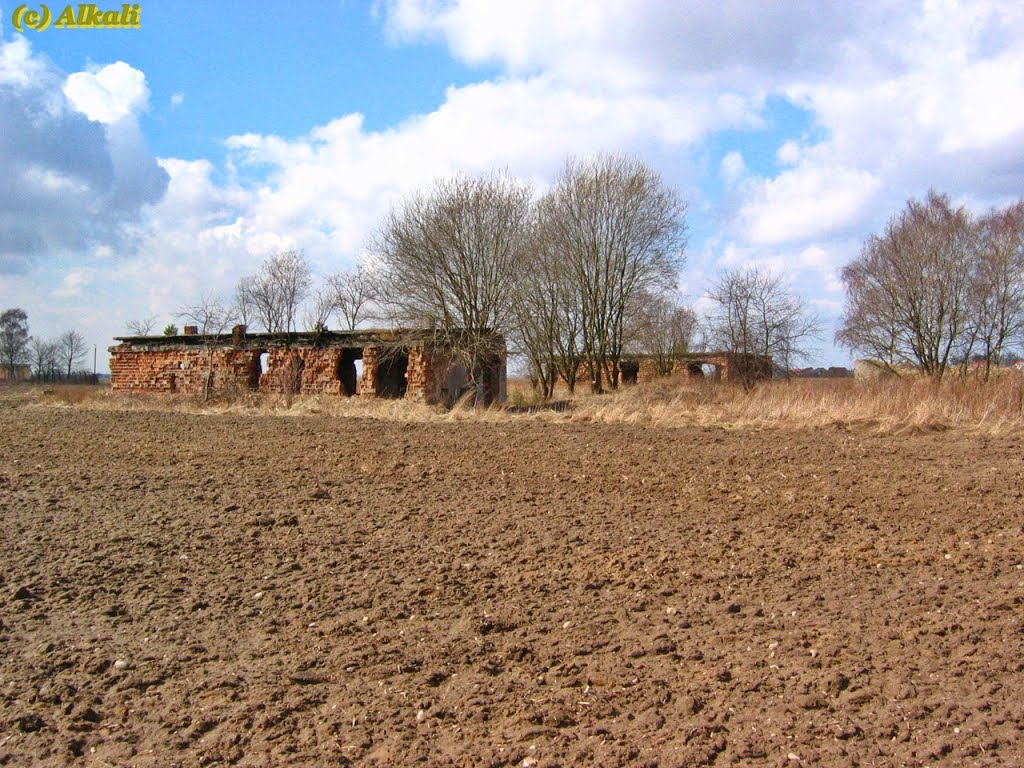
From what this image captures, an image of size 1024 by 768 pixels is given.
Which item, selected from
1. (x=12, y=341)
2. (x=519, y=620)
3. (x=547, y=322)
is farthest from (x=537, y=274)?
(x=12, y=341)

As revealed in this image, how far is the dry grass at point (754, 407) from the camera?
16.1m

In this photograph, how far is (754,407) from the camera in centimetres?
1855

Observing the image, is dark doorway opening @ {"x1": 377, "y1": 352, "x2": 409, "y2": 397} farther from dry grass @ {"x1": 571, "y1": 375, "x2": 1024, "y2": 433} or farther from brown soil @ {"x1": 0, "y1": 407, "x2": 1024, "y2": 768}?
brown soil @ {"x1": 0, "y1": 407, "x2": 1024, "y2": 768}

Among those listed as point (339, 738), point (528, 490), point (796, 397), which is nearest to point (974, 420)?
point (796, 397)

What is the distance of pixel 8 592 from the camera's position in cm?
579

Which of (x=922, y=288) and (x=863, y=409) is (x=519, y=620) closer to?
(x=863, y=409)

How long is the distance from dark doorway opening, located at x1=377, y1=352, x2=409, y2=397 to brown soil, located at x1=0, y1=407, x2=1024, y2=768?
16.1 meters

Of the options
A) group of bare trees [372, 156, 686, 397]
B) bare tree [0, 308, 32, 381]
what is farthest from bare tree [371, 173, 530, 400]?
bare tree [0, 308, 32, 381]

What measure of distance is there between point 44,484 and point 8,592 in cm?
500

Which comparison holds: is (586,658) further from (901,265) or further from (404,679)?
(901,265)

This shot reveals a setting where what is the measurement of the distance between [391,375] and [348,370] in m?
2.18

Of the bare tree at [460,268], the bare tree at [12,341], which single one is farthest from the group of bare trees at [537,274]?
the bare tree at [12,341]

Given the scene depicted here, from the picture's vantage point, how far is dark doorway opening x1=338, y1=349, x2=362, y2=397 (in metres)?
27.0

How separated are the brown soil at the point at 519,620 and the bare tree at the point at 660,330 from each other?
21.5 meters
